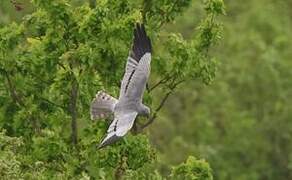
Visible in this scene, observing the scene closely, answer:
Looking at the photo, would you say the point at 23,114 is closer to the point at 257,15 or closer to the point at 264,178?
the point at 264,178

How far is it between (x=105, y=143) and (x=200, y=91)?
2593 centimetres

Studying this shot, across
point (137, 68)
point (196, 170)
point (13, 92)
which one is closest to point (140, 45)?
point (137, 68)

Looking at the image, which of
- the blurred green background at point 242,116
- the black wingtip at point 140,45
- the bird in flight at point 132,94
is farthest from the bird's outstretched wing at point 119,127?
the blurred green background at point 242,116

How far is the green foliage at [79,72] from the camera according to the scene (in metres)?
18.2

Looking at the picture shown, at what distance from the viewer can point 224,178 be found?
3825cm

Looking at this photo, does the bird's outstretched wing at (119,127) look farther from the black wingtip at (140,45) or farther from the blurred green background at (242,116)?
the blurred green background at (242,116)

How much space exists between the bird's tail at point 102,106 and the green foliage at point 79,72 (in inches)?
67.9

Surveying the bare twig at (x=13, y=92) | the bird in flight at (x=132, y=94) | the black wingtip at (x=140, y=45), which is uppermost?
the black wingtip at (x=140, y=45)

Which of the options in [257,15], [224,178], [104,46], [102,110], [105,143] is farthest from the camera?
[257,15]

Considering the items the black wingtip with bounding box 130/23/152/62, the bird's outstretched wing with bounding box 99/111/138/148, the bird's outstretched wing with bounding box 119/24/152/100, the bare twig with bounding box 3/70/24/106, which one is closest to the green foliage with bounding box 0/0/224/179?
the bare twig with bounding box 3/70/24/106

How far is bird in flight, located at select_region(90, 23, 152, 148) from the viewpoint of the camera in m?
15.7

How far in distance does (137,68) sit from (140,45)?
41 cm

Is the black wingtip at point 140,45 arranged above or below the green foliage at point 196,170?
above

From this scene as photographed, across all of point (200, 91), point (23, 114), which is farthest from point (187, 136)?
point (23, 114)
